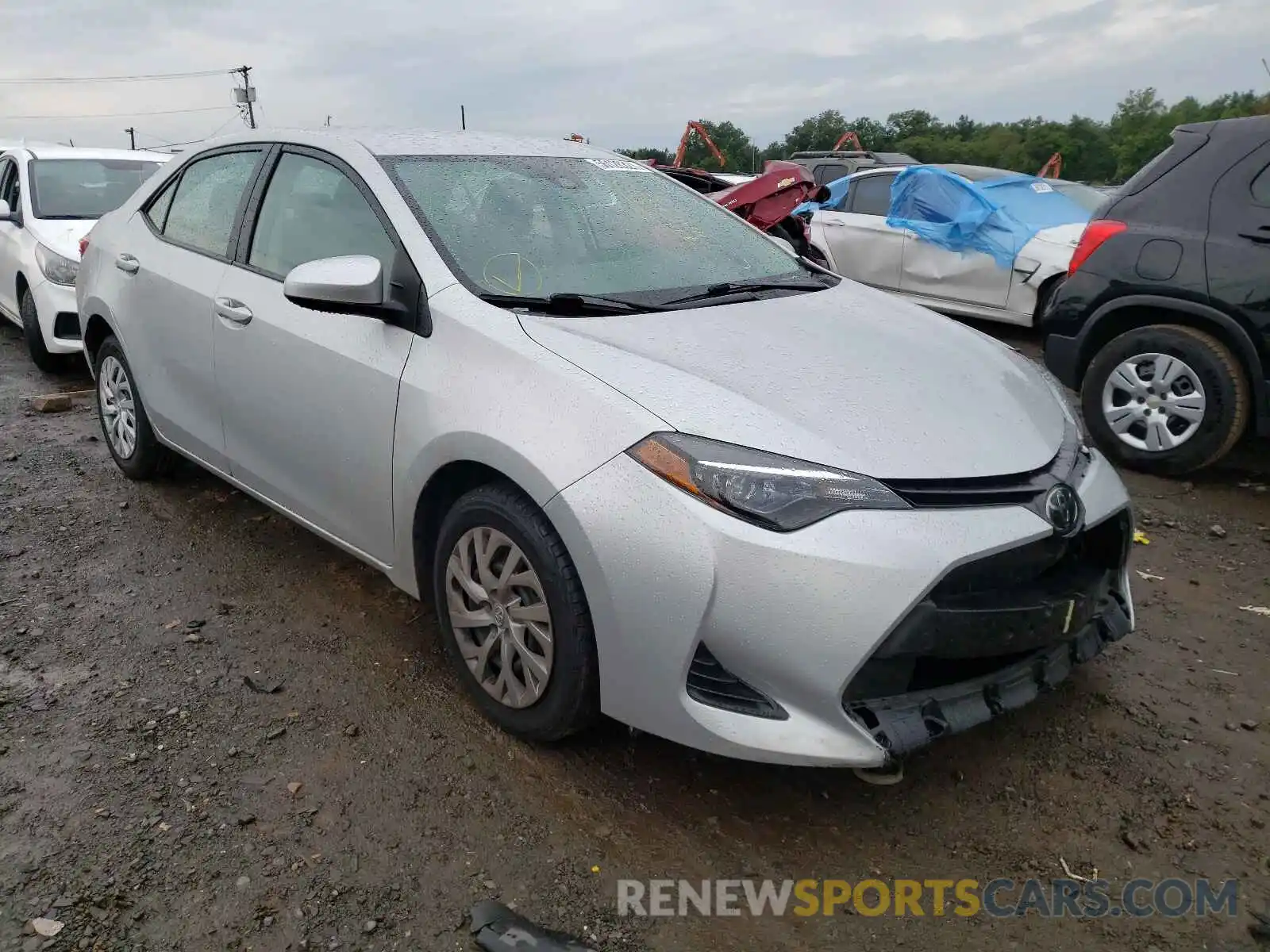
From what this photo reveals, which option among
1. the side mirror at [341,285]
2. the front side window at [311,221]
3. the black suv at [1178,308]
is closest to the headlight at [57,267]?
the front side window at [311,221]

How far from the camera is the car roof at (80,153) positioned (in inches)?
310

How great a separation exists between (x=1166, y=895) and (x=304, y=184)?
333 centimetres

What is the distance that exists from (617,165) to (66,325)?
500 centimetres

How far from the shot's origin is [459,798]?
2.55m

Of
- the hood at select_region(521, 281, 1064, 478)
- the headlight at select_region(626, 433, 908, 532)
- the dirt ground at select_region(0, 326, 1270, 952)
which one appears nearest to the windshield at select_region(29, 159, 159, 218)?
the dirt ground at select_region(0, 326, 1270, 952)

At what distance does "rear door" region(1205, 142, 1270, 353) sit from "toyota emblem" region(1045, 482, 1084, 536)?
2.80 m

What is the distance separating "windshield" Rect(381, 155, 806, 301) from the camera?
9.62 feet

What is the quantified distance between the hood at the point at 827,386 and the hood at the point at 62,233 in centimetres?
566

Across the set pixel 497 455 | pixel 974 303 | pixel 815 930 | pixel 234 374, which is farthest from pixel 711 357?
pixel 974 303

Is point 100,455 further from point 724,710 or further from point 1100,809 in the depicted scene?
point 1100,809

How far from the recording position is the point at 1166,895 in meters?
2.21

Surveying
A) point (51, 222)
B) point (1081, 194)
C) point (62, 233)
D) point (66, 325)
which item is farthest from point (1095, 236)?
point (51, 222)

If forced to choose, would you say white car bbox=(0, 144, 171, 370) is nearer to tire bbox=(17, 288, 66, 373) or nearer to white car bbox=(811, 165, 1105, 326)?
tire bbox=(17, 288, 66, 373)

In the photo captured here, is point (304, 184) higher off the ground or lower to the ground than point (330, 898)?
higher
